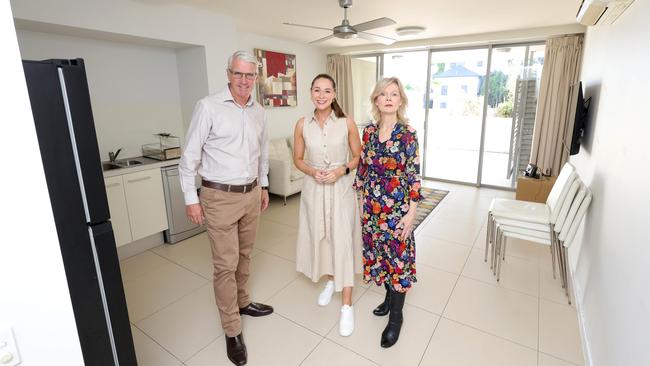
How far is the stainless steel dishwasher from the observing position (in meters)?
3.18

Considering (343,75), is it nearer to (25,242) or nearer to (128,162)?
(128,162)

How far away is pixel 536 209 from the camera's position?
2580 mm

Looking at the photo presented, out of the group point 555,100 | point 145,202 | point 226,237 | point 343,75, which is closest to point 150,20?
point 145,202

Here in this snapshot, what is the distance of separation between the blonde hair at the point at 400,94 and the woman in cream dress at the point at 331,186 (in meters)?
0.18

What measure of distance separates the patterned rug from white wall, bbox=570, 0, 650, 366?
1.61 meters

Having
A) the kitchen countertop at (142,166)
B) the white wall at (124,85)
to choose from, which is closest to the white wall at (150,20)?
the white wall at (124,85)

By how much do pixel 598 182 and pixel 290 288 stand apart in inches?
86.9

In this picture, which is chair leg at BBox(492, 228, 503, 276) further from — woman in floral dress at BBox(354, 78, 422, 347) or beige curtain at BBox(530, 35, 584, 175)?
beige curtain at BBox(530, 35, 584, 175)

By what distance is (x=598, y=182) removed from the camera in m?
2.08

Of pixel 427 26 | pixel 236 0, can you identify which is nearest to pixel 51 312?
pixel 236 0

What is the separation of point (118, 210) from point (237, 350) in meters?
1.80

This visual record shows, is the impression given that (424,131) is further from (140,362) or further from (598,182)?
(140,362)

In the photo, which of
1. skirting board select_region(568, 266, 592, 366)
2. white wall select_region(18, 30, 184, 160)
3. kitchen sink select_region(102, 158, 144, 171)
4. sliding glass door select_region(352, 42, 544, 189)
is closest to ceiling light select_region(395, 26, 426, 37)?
sliding glass door select_region(352, 42, 544, 189)

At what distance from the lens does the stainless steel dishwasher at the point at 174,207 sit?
3178 mm
